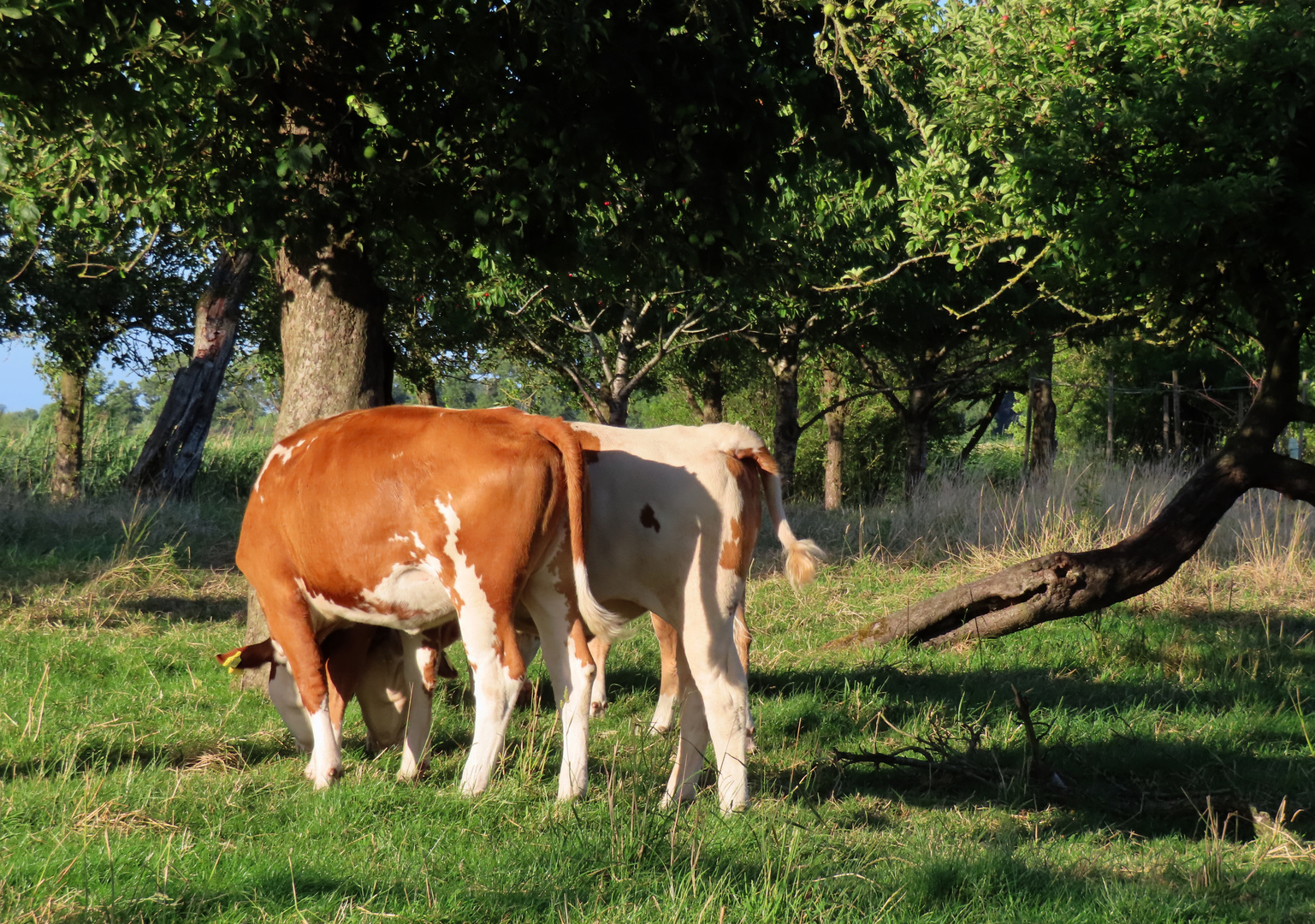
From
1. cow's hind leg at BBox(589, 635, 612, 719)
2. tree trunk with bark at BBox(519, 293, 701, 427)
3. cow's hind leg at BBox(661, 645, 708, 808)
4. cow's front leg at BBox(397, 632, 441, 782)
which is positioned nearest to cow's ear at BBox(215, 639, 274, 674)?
cow's front leg at BBox(397, 632, 441, 782)

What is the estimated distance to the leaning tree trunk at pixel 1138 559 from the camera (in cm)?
835

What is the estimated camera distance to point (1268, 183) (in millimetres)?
7559

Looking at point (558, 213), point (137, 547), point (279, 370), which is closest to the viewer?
point (558, 213)

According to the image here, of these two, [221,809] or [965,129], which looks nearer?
[221,809]

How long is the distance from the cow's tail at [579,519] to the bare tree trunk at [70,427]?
49.8 feet

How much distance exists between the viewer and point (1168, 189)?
25.4 ft

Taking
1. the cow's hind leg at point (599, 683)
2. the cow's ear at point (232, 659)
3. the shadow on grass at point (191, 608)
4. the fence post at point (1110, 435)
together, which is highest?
the fence post at point (1110, 435)

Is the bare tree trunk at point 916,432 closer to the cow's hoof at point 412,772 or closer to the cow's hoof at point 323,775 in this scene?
the cow's hoof at point 412,772

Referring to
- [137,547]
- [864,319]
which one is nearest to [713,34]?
[137,547]

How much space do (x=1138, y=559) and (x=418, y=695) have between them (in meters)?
5.76

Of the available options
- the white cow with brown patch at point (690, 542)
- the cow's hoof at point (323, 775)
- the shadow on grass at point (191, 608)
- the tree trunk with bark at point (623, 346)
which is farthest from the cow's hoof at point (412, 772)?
the tree trunk with bark at point (623, 346)

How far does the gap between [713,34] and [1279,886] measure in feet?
15.7

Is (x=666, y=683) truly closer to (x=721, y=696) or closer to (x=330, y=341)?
(x=721, y=696)

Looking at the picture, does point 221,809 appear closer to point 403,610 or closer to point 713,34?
point 403,610
